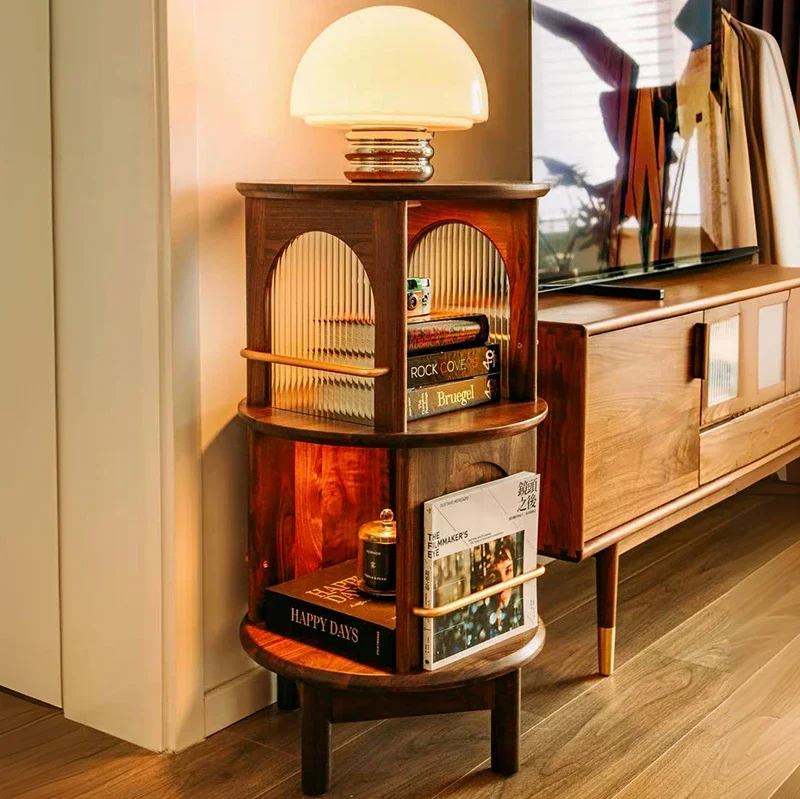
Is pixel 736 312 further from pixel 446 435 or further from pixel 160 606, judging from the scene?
pixel 160 606

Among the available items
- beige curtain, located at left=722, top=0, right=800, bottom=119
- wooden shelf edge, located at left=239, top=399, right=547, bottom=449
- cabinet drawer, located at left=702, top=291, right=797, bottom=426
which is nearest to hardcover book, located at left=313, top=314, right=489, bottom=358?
wooden shelf edge, located at left=239, top=399, right=547, bottom=449

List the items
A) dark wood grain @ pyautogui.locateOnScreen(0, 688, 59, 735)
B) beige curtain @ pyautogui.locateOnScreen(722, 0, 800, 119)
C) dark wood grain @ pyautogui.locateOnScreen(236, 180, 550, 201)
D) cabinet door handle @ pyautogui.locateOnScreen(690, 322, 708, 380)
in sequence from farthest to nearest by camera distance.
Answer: beige curtain @ pyautogui.locateOnScreen(722, 0, 800, 119)
cabinet door handle @ pyautogui.locateOnScreen(690, 322, 708, 380)
dark wood grain @ pyautogui.locateOnScreen(0, 688, 59, 735)
dark wood grain @ pyautogui.locateOnScreen(236, 180, 550, 201)

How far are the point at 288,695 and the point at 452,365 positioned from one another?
0.66 meters

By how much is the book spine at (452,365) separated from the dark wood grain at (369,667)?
1.33 ft

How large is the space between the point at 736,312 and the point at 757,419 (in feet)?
0.97

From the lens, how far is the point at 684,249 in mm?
2908

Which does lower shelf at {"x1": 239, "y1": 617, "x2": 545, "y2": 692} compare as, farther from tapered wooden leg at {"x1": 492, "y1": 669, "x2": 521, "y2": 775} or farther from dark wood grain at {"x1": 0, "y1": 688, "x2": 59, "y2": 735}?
dark wood grain at {"x1": 0, "y1": 688, "x2": 59, "y2": 735}

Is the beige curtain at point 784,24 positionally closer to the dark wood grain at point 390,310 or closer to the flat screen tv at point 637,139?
the flat screen tv at point 637,139

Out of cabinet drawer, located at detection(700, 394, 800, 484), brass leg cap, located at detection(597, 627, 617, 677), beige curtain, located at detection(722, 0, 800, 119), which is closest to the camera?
brass leg cap, located at detection(597, 627, 617, 677)

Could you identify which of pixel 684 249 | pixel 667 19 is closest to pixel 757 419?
pixel 684 249

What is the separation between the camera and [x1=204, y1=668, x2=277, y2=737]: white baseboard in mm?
1918

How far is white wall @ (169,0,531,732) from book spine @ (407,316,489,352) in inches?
12.9

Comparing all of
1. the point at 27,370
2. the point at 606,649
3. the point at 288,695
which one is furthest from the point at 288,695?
the point at 27,370

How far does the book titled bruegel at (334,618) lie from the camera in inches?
67.3
